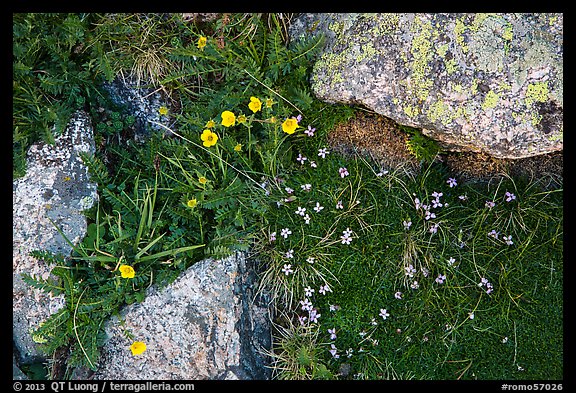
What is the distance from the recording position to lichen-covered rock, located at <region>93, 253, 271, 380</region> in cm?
462

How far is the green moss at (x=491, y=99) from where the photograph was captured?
15.0 feet

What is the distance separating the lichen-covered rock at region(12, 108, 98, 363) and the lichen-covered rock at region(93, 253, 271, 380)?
2.12ft

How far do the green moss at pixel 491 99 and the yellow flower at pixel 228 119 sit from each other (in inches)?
86.3

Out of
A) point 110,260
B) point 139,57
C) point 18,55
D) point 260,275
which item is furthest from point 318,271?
point 18,55

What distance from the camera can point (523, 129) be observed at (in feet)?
15.1

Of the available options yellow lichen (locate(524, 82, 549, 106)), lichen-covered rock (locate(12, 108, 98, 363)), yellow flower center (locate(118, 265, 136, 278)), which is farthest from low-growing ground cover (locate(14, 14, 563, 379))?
yellow lichen (locate(524, 82, 549, 106))

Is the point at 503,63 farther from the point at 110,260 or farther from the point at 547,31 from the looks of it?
the point at 110,260

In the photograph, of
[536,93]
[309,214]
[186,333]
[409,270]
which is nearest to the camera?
[536,93]

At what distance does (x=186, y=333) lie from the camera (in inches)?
183

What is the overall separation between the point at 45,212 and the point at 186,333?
1.67 meters

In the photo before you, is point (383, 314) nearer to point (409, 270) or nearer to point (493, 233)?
point (409, 270)

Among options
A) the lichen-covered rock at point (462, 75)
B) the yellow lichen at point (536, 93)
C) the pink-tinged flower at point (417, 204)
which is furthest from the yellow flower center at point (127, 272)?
the yellow lichen at point (536, 93)

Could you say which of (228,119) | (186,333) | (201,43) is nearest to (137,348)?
(186,333)

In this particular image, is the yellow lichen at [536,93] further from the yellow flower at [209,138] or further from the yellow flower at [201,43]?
the yellow flower at [201,43]
